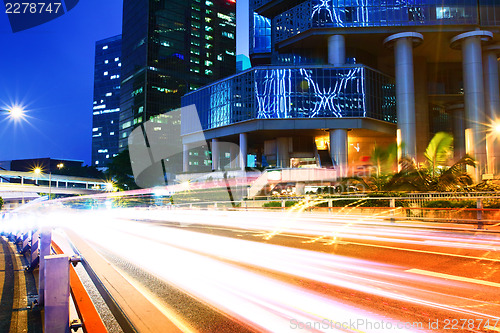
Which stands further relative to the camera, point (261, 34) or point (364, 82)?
point (261, 34)

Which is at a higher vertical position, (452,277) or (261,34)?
(261,34)

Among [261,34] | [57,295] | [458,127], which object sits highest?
[261,34]

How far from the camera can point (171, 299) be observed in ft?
20.6

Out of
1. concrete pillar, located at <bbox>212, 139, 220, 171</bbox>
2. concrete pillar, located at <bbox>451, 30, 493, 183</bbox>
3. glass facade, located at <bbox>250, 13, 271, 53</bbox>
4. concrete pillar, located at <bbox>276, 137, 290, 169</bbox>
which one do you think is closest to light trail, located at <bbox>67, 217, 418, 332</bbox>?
concrete pillar, located at <bbox>451, 30, 493, 183</bbox>

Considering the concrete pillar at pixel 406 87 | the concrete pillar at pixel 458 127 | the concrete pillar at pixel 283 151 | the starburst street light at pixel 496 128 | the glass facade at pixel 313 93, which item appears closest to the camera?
the starburst street light at pixel 496 128

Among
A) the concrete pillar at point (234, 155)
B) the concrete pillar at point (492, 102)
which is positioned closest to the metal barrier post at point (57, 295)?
the concrete pillar at point (492, 102)

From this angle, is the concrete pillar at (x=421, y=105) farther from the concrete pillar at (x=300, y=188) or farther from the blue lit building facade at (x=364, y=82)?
the concrete pillar at (x=300, y=188)

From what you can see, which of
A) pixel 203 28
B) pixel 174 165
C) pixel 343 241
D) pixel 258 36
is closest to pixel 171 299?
pixel 343 241

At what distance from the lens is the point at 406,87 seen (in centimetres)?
5672

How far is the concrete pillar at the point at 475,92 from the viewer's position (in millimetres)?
53062

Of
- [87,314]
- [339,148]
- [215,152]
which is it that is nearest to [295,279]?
[87,314]

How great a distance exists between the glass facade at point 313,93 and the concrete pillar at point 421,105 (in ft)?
24.4

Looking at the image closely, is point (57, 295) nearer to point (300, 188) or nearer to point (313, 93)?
point (300, 188)

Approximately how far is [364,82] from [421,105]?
15.4m
